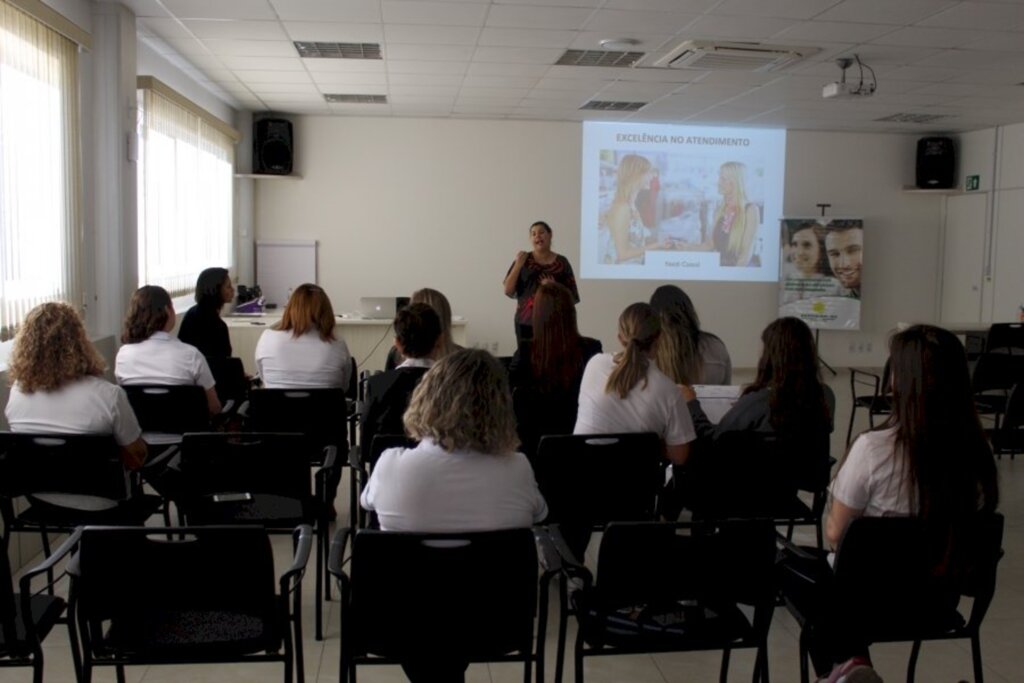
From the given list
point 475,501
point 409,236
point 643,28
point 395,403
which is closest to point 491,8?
point 643,28

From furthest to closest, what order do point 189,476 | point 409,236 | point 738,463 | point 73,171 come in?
point 409,236, point 73,171, point 738,463, point 189,476

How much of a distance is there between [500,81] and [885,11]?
11.6 ft

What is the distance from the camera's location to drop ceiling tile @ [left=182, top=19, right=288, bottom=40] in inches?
248

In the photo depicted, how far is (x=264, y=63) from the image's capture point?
7625 mm

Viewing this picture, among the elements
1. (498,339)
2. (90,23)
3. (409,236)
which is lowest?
(498,339)

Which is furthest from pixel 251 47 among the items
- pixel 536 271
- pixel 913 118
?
pixel 913 118

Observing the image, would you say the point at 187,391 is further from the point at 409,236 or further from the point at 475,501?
the point at 409,236

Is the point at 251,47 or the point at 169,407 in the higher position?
the point at 251,47

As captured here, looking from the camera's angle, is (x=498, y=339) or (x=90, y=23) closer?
(x=90, y=23)

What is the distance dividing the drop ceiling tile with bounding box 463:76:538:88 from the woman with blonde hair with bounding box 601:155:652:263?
2.68m

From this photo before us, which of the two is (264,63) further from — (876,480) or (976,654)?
(976,654)

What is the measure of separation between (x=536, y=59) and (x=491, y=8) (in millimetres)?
1528

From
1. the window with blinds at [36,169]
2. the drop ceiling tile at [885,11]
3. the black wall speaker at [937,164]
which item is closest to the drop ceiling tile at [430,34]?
the window with blinds at [36,169]

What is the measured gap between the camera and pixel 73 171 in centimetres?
532
